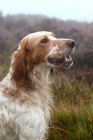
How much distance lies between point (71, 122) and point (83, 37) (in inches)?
378

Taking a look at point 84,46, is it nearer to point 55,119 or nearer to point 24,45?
point 55,119

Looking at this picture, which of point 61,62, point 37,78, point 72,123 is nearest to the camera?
point 61,62

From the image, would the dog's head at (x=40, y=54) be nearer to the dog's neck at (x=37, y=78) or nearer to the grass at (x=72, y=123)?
the dog's neck at (x=37, y=78)

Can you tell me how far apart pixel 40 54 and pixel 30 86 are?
0.39 metres

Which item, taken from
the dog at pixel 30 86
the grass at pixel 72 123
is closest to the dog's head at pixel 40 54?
the dog at pixel 30 86

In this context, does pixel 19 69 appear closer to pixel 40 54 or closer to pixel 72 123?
pixel 40 54

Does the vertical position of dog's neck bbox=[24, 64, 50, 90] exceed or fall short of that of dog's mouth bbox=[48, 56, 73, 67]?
it falls short

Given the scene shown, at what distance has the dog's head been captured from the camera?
364cm

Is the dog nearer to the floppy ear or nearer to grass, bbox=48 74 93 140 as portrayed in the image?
the floppy ear

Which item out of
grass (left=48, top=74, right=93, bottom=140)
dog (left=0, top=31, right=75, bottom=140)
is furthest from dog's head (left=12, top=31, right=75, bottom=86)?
grass (left=48, top=74, right=93, bottom=140)

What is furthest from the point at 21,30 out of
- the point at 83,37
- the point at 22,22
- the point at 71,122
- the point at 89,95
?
the point at 71,122

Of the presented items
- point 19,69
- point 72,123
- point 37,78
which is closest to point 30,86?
point 37,78

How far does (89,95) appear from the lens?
19.0ft

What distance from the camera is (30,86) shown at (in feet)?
12.3
